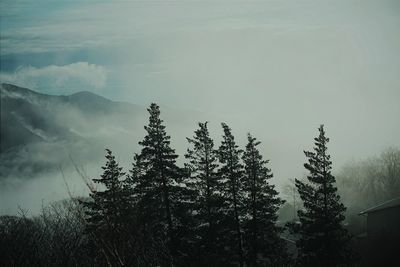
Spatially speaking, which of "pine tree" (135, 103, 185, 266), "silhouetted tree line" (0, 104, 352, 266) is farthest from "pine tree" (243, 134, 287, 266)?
"pine tree" (135, 103, 185, 266)

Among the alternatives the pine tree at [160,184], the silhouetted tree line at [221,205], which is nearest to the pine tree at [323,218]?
the silhouetted tree line at [221,205]

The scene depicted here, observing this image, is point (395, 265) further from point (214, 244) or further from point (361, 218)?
point (361, 218)

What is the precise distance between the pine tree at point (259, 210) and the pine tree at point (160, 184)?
5.80 m

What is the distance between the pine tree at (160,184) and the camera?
29875mm

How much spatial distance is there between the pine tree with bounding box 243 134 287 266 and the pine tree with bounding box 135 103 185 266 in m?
5.80

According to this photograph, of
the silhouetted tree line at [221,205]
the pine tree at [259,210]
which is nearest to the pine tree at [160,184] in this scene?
the silhouetted tree line at [221,205]

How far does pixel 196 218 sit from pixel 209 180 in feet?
10.6

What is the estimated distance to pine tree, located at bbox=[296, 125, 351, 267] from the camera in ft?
96.8

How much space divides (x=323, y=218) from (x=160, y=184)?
12.8m

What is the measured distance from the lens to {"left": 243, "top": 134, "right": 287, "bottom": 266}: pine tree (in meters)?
31.2

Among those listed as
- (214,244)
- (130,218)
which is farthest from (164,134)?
(130,218)

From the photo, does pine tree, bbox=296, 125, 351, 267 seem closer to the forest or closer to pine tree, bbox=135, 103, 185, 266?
the forest

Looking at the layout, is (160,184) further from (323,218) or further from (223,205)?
(323,218)

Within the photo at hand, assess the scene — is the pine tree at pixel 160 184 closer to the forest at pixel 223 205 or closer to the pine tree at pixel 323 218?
the forest at pixel 223 205
